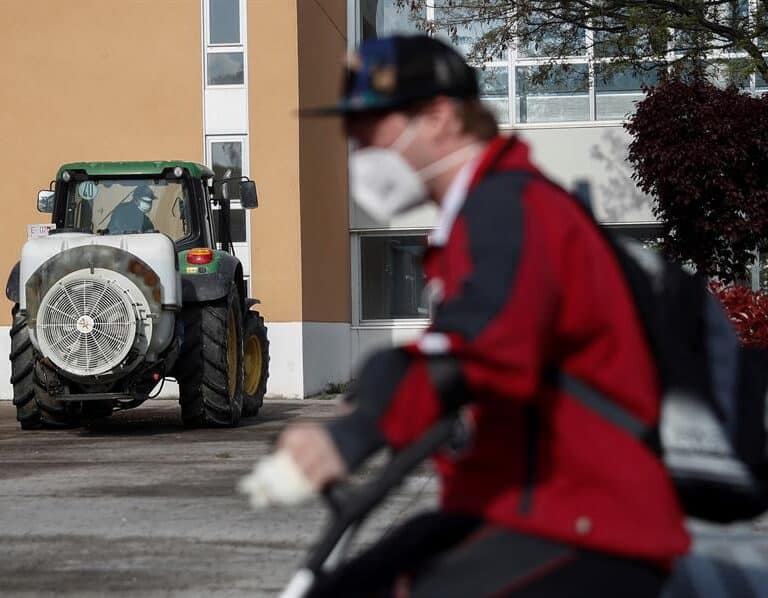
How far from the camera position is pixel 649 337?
2.39m

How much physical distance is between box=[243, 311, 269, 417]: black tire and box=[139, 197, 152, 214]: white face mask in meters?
1.75

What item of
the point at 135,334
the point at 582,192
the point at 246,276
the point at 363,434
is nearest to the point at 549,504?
the point at 363,434

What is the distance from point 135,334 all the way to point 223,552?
6312 millimetres

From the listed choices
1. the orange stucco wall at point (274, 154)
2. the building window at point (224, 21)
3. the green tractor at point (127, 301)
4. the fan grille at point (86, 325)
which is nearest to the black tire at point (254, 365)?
the green tractor at point (127, 301)

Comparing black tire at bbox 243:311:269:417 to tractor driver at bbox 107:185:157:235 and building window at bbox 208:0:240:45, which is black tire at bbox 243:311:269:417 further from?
building window at bbox 208:0:240:45

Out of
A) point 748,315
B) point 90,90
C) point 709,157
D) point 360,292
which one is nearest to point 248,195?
point 748,315

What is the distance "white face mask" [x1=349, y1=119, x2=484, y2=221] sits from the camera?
243cm

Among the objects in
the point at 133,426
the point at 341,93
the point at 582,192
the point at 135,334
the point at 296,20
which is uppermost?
the point at 296,20

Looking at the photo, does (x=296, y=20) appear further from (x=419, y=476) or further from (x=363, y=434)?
(x=363, y=434)

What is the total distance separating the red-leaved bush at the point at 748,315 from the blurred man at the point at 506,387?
605 inches

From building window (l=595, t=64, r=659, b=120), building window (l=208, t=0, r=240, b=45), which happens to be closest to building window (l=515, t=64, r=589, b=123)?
building window (l=595, t=64, r=659, b=120)

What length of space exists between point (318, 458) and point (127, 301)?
11510 millimetres

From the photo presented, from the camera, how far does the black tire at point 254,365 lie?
16516mm

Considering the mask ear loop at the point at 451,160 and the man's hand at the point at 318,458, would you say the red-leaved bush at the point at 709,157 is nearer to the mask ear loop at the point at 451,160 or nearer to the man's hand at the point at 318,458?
the mask ear loop at the point at 451,160
